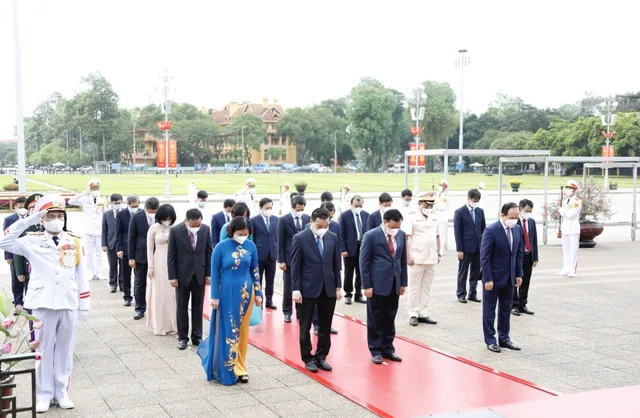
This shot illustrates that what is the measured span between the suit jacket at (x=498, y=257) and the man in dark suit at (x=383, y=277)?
1.13 metres

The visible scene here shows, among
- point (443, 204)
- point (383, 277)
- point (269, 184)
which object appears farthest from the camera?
point (269, 184)

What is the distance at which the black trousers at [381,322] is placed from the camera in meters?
7.00

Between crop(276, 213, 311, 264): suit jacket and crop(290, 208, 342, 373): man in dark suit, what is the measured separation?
2.20 metres

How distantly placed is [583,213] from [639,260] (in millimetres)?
2283

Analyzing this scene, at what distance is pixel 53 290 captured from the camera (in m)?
5.40

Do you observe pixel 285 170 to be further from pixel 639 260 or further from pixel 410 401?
pixel 410 401

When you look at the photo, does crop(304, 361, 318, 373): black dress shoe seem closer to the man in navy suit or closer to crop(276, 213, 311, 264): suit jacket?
the man in navy suit

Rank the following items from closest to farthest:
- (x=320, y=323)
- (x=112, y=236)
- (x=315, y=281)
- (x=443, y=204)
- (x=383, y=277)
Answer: (x=315, y=281) → (x=320, y=323) → (x=383, y=277) → (x=112, y=236) → (x=443, y=204)

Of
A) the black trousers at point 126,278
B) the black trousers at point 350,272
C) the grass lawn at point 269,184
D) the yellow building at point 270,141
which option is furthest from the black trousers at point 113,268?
the yellow building at point 270,141

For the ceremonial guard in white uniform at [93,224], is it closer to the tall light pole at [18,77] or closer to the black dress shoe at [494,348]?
the tall light pole at [18,77]

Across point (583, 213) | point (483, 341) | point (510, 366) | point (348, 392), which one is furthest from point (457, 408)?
point (583, 213)

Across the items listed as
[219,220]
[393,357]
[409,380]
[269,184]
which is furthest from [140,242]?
[269,184]

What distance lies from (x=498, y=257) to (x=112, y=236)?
6637mm

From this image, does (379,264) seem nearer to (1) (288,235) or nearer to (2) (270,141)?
(1) (288,235)
